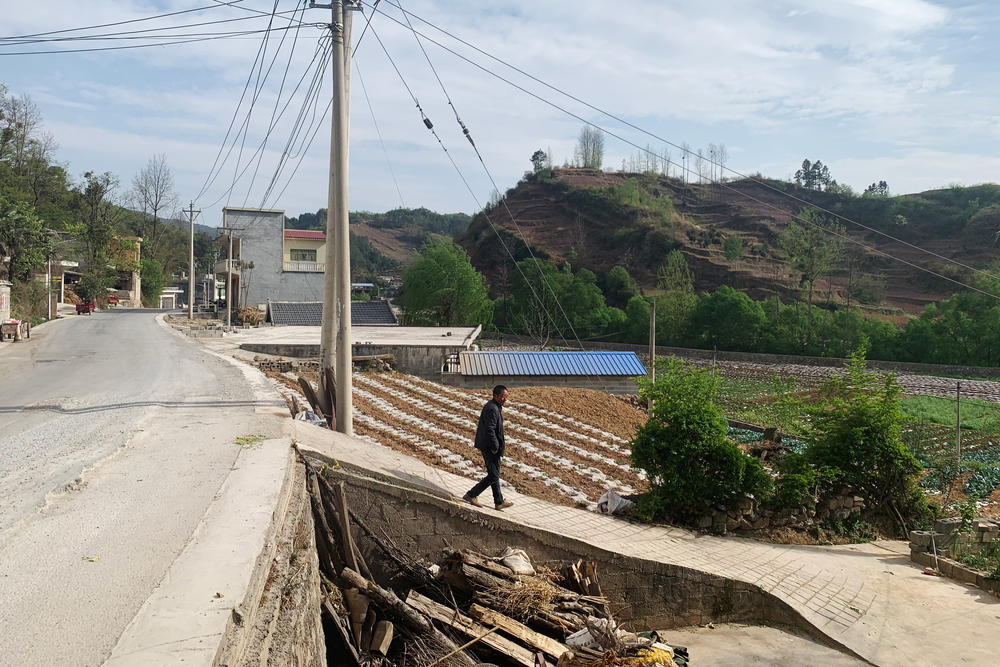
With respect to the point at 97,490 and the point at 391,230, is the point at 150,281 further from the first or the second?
the point at 391,230

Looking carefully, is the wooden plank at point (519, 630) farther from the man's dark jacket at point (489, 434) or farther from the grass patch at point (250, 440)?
the grass patch at point (250, 440)

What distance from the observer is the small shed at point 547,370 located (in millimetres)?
20656

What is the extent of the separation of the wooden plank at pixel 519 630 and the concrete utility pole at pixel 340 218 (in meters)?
4.83

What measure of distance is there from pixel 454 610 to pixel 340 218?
6155 millimetres

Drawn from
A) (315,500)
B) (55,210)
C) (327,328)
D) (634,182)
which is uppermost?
(634,182)

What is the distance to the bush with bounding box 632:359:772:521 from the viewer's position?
8547 millimetres

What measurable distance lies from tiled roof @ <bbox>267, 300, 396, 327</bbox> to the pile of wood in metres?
26.9

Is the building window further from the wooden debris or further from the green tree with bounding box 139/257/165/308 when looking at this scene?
the wooden debris

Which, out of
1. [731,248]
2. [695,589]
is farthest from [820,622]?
[731,248]

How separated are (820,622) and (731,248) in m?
79.7

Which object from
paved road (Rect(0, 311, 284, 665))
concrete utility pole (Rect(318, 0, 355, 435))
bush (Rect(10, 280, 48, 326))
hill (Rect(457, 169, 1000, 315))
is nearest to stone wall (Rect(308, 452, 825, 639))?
paved road (Rect(0, 311, 284, 665))

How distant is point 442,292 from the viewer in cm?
5112

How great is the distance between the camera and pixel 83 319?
3484 cm

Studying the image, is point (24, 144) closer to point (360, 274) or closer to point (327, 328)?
point (327, 328)
